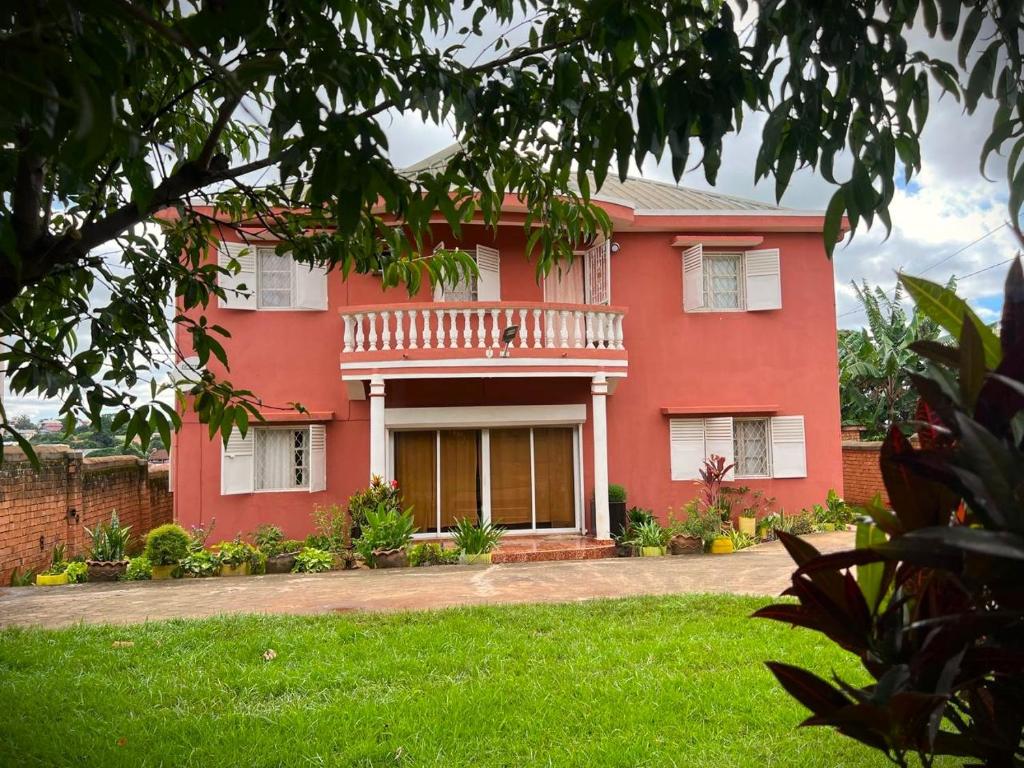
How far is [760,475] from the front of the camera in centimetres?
1137

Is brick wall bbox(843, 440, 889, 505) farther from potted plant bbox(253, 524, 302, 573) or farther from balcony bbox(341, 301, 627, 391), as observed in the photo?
potted plant bbox(253, 524, 302, 573)

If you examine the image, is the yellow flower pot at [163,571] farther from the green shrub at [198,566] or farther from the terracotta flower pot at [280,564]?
the terracotta flower pot at [280,564]

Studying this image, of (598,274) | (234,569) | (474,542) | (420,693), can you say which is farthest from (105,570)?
(598,274)

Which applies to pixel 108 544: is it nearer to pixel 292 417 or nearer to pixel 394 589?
pixel 292 417

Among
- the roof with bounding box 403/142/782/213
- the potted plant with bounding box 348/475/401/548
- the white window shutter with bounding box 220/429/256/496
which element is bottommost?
the potted plant with bounding box 348/475/401/548

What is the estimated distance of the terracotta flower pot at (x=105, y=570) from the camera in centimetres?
869

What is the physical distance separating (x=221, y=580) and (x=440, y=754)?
631cm

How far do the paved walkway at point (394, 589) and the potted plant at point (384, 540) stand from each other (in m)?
0.34

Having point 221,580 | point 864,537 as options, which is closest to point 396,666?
point 864,537

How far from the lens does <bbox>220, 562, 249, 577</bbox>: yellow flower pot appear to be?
8938 millimetres

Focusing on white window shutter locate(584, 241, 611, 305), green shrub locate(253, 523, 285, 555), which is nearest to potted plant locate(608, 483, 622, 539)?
white window shutter locate(584, 241, 611, 305)

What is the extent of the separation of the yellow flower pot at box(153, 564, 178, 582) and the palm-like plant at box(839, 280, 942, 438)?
14.7m

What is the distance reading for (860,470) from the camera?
15.2 m

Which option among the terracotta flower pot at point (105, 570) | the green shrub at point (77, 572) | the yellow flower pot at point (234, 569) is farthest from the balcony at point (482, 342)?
the green shrub at point (77, 572)
